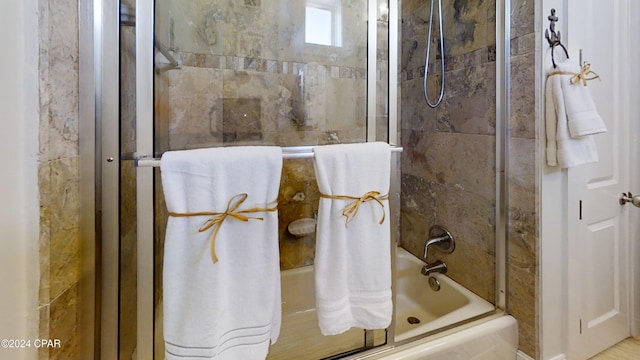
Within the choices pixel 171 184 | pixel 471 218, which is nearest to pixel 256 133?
pixel 171 184

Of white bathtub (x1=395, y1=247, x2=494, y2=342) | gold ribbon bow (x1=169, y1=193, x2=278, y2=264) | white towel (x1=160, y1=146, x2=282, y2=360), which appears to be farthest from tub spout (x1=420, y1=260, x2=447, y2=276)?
gold ribbon bow (x1=169, y1=193, x2=278, y2=264)

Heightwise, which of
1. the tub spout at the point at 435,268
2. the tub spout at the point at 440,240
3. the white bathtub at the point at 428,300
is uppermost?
the tub spout at the point at 440,240

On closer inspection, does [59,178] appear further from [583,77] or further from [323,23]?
[583,77]

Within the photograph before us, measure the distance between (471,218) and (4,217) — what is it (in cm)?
179

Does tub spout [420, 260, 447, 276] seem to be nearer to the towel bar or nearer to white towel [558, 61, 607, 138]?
white towel [558, 61, 607, 138]

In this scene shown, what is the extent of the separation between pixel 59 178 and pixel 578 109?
174 centimetres

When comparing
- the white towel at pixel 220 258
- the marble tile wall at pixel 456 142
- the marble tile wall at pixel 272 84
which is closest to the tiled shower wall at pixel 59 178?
the white towel at pixel 220 258

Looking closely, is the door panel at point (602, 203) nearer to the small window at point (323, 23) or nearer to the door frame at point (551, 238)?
the door frame at point (551, 238)

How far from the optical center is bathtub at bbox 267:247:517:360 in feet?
3.95

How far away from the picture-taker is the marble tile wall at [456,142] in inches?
62.2

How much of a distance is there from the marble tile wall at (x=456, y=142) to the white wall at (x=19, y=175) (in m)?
1.59

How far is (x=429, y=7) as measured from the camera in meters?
1.91

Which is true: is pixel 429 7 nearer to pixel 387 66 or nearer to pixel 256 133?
pixel 387 66

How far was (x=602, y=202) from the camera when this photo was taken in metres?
1.53
